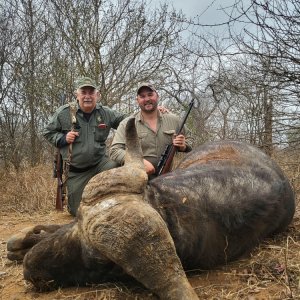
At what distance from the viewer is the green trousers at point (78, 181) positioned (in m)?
6.02

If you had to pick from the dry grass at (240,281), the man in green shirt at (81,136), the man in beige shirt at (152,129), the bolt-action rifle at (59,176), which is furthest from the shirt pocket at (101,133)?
the dry grass at (240,281)

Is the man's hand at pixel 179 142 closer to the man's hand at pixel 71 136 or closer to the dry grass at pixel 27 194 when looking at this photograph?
the man's hand at pixel 71 136

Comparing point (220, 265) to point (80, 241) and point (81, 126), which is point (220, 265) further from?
point (81, 126)

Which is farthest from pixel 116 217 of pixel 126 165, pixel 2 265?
pixel 2 265

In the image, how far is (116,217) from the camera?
203cm

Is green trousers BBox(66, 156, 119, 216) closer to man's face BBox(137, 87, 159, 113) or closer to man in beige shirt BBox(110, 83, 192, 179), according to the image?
man in beige shirt BBox(110, 83, 192, 179)

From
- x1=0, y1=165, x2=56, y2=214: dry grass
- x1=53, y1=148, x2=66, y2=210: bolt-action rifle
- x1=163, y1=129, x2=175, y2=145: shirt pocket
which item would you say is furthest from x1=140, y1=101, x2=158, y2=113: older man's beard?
x1=0, y1=165, x2=56, y2=214: dry grass

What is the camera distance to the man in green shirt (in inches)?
232

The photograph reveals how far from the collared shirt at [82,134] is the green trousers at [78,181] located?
0.10 metres

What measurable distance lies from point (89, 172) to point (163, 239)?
415cm

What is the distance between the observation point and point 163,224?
6.88 feet

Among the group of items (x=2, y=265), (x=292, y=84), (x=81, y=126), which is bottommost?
(x=2, y=265)

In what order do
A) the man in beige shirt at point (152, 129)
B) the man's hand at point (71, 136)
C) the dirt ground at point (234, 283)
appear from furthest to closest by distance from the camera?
the man's hand at point (71, 136), the man in beige shirt at point (152, 129), the dirt ground at point (234, 283)

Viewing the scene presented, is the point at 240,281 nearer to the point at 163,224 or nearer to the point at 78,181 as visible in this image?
the point at 163,224
